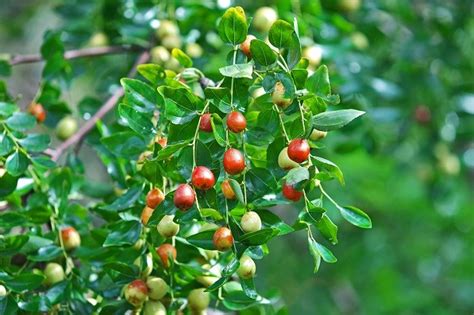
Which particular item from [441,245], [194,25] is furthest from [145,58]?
[441,245]

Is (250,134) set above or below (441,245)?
above

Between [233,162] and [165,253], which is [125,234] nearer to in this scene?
[165,253]

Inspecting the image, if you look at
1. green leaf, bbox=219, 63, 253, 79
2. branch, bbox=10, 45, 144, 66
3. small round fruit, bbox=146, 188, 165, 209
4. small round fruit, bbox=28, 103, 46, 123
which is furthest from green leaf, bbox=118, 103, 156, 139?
branch, bbox=10, 45, 144, 66

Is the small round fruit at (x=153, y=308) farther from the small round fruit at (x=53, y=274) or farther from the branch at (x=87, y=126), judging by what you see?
the branch at (x=87, y=126)

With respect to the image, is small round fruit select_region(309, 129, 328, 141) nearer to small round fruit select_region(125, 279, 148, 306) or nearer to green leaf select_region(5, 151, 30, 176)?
small round fruit select_region(125, 279, 148, 306)

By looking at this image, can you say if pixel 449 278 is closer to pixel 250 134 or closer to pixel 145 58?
pixel 145 58

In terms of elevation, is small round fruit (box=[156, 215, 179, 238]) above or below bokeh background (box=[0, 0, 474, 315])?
above
